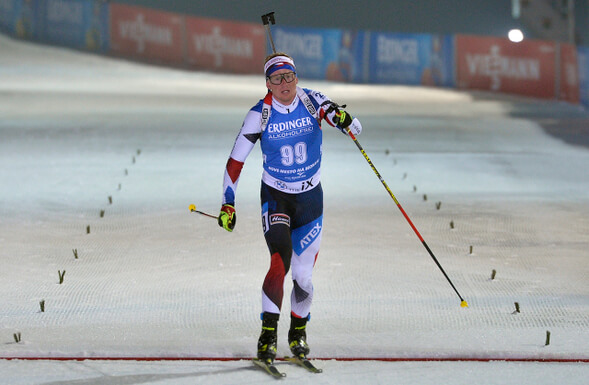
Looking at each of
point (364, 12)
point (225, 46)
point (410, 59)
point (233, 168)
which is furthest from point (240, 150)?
point (364, 12)

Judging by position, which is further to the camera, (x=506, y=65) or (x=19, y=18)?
(x=19, y=18)

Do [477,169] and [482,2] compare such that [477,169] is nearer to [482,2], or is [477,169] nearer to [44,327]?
[44,327]

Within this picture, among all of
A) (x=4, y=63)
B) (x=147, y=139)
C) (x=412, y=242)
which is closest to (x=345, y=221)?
(x=412, y=242)

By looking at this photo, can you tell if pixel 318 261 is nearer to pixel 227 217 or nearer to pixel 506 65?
pixel 227 217

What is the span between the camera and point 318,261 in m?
7.55

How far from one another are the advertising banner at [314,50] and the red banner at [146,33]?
11.2ft

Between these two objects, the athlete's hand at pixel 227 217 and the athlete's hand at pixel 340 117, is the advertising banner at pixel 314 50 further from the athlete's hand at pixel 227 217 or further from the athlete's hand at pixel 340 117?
the athlete's hand at pixel 227 217

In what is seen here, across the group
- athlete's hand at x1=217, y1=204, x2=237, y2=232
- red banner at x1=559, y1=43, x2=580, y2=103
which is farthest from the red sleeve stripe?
red banner at x1=559, y1=43, x2=580, y2=103

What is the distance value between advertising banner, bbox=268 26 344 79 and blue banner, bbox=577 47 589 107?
7707 millimetres

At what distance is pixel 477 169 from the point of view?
12.2 metres

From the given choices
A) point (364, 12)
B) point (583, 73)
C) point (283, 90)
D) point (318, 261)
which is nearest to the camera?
point (283, 90)

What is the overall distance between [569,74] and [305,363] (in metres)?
18.3

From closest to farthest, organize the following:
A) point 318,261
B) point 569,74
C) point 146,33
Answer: point 318,261 < point 569,74 < point 146,33

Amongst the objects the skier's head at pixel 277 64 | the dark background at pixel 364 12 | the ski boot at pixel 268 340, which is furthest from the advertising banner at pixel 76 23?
the ski boot at pixel 268 340
